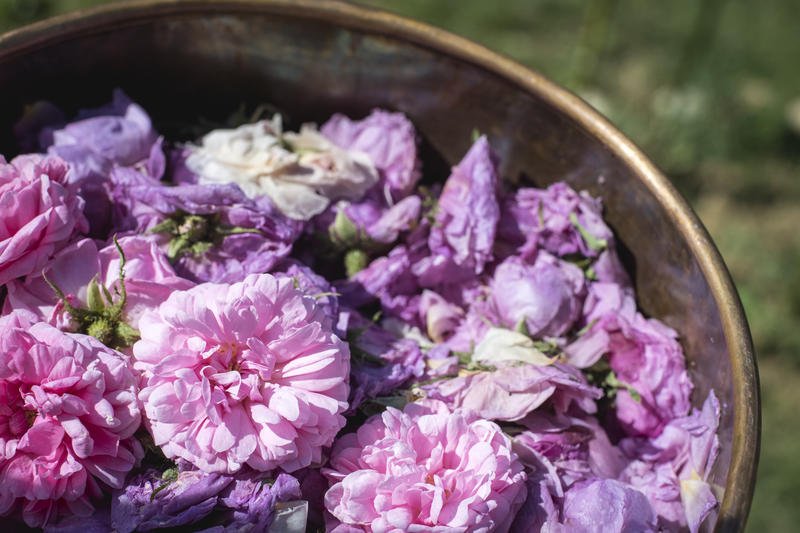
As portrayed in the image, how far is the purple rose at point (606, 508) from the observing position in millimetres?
875

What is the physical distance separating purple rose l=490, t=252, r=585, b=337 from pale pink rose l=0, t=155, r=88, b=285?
1.80 feet

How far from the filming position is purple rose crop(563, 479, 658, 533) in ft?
2.87

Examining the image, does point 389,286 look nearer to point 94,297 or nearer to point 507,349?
point 507,349

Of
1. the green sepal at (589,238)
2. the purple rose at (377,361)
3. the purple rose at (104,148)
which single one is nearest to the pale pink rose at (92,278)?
the purple rose at (104,148)

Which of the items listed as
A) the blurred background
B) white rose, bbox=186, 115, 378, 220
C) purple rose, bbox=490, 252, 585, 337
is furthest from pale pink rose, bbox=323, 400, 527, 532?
the blurred background

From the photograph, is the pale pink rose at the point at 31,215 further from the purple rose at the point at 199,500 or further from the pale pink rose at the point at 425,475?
the pale pink rose at the point at 425,475

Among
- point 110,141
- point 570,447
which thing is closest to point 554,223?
point 570,447

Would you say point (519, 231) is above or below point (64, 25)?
below

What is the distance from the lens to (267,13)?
1.17 metres

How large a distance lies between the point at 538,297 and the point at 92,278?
55cm

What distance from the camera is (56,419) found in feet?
2.65

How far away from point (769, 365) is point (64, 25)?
1.68 m

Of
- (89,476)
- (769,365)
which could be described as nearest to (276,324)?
(89,476)

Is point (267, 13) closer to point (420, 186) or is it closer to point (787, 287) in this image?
point (420, 186)
